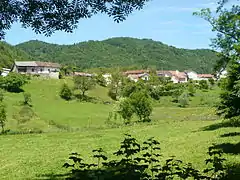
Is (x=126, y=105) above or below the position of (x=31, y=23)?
below

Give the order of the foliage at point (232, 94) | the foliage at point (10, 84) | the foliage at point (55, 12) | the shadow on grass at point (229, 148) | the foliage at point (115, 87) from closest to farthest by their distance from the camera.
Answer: the foliage at point (55, 12)
the shadow on grass at point (229, 148)
the foliage at point (232, 94)
the foliage at point (10, 84)
the foliage at point (115, 87)

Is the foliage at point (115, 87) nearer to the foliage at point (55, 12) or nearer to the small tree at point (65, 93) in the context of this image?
the small tree at point (65, 93)

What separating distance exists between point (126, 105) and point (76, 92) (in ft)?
140

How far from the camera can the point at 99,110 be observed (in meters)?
77.7

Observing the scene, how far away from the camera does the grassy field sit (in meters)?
17.7

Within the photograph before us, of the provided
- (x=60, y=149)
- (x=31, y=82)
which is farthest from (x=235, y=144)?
(x=31, y=82)

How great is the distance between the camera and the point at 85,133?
35531 mm

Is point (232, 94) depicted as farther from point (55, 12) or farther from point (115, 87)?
point (115, 87)

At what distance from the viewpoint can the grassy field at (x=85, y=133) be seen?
17.7 meters

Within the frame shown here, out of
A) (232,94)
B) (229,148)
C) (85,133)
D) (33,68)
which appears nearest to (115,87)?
(33,68)

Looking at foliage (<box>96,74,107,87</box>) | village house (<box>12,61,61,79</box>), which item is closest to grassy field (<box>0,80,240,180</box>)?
foliage (<box>96,74,107,87</box>)

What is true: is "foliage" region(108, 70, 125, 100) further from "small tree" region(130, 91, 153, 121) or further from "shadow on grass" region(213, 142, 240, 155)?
"shadow on grass" region(213, 142, 240, 155)

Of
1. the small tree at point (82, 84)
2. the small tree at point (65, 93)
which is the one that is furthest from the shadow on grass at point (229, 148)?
the small tree at point (82, 84)

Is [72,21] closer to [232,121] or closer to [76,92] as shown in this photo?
[232,121]
